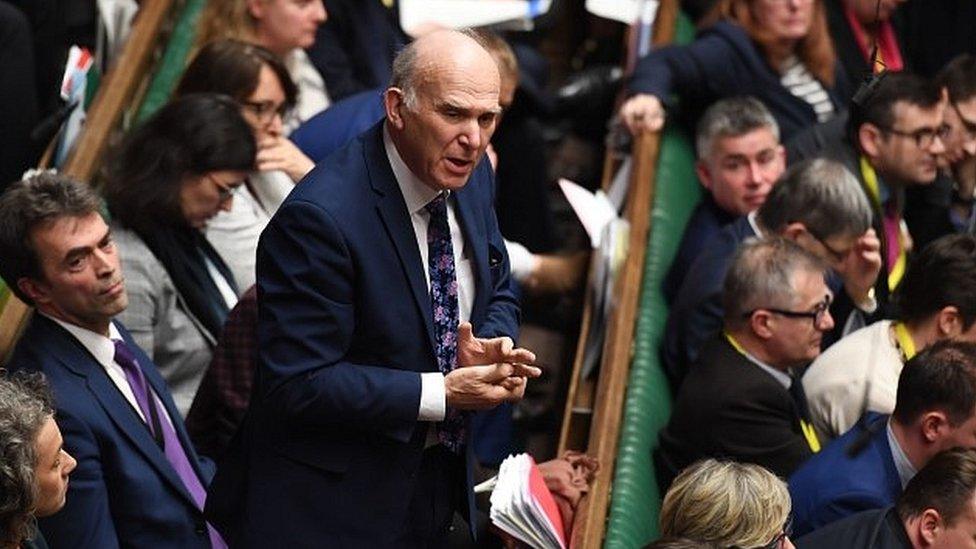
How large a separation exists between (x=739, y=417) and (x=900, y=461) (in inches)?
15.4

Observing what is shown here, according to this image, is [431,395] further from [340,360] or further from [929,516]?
[929,516]

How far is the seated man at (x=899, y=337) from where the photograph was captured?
4.09m

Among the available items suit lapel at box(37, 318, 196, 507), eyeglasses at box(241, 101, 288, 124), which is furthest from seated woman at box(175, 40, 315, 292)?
suit lapel at box(37, 318, 196, 507)

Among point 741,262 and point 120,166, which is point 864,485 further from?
point 120,166

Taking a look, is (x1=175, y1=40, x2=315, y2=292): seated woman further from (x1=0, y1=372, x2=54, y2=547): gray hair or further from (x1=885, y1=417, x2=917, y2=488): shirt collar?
(x1=885, y1=417, x2=917, y2=488): shirt collar

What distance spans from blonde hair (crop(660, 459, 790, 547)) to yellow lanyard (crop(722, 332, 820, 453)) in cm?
77

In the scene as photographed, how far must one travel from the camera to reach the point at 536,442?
16.4ft

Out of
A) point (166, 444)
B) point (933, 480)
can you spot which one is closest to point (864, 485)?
point (933, 480)

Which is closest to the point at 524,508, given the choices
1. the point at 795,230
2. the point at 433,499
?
the point at 433,499

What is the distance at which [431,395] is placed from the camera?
309cm

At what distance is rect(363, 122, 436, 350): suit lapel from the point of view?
122 inches

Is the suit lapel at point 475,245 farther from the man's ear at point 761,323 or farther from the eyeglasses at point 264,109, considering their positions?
the eyeglasses at point 264,109

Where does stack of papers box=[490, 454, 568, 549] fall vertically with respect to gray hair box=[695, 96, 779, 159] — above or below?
below

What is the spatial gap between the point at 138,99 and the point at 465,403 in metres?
2.35
